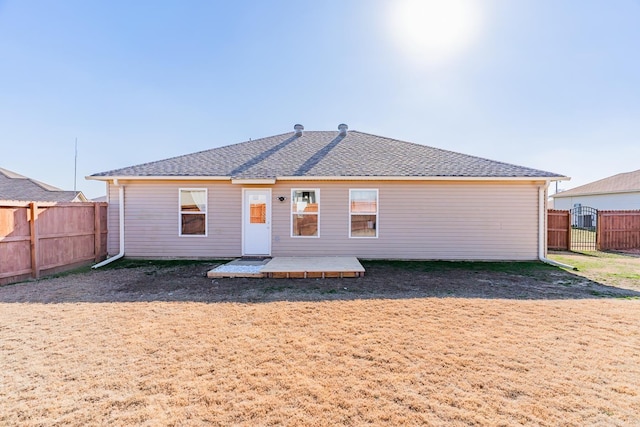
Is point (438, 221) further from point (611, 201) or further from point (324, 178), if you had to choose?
point (611, 201)

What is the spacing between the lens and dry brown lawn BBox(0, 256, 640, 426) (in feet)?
7.36

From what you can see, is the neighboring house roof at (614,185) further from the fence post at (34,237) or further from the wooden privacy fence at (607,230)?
the fence post at (34,237)

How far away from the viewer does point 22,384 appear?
2.63 m

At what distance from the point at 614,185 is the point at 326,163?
24.7 m

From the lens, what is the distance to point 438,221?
29.5 ft

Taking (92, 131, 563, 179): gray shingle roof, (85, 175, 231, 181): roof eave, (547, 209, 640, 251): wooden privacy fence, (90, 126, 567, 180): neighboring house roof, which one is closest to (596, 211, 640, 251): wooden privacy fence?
(547, 209, 640, 251): wooden privacy fence

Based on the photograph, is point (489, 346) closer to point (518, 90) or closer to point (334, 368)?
point (334, 368)

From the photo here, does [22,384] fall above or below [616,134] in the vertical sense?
below

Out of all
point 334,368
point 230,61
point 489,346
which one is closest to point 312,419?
point 334,368

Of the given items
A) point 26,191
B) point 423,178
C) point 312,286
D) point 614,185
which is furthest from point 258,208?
point 614,185

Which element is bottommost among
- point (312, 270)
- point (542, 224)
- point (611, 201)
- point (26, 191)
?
point (312, 270)

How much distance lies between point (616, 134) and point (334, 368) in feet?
74.9

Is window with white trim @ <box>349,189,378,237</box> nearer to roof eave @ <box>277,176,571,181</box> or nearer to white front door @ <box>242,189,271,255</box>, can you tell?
roof eave @ <box>277,176,571,181</box>

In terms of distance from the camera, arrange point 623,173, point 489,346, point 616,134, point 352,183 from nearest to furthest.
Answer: point 489,346
point 352,183
point 616,134
point 623,173
